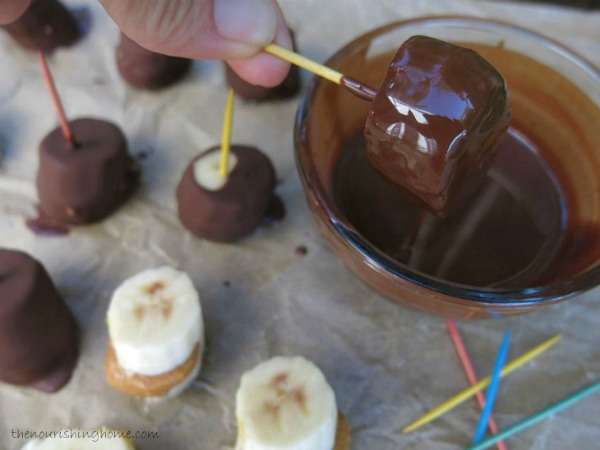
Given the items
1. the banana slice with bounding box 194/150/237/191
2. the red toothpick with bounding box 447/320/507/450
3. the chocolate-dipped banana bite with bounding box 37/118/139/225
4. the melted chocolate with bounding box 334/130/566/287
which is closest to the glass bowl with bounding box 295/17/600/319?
the melted chocolate with bounding box 334/130/566/287

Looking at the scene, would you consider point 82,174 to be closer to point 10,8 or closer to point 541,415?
point 10,8

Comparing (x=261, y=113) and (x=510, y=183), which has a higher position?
(x=510, y=183)

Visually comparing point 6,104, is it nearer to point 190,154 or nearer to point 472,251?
point 190,154

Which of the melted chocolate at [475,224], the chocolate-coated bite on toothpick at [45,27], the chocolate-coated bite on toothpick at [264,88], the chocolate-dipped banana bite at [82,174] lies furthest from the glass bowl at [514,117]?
the chocolate-coated bite on toothpick at [45,27]

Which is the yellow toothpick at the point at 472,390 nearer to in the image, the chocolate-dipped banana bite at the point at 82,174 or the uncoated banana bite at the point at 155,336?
the uncoated banana bite at the point at 155,336

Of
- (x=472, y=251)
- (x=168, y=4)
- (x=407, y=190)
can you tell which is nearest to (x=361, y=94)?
(x=407, y=190)

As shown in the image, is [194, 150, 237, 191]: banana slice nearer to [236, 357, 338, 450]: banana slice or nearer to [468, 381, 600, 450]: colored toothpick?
[236, 357, 338, 450]: banana slice
